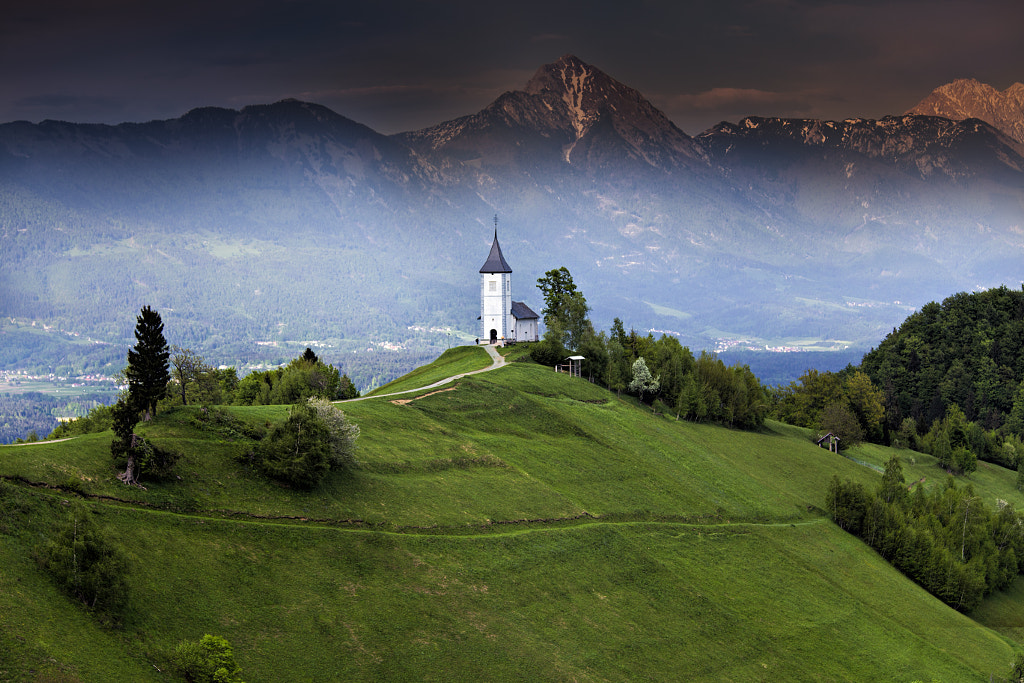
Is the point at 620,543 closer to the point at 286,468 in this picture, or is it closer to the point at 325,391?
the point at 286,468

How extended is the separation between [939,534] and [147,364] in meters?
79.3

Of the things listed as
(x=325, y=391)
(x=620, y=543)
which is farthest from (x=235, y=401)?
(x=620, y=543)

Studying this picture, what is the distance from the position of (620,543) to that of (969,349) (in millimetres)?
140581

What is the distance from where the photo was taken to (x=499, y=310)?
12494 cm

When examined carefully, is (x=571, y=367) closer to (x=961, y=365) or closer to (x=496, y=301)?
(x=496, y=301)

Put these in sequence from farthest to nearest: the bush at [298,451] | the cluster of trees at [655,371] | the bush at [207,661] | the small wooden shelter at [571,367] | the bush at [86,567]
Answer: the small wooden shelter at [571,367] → the cluster of trees at [655,371] → the bush at [298,451] → the bush at [86,567] → the bush at [207,661]

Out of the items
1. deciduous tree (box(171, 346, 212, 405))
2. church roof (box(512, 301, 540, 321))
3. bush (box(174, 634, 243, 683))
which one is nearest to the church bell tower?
church roof (box(512, 301, 540, 321))

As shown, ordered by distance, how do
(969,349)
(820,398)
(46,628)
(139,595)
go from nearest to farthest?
(46,628), (139,595), (820,398), (969,349)

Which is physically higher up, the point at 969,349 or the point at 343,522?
the point at 969,349

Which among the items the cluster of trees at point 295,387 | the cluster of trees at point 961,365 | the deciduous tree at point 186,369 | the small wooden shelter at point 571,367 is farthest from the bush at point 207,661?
the cluster of trees at point 961,365

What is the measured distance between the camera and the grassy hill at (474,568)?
37.5m

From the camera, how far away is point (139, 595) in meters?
36.8

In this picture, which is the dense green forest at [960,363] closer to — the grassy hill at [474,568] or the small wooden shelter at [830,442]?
the small wooden shelter at [830,442]

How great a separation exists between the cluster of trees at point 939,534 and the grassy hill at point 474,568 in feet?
11.3
